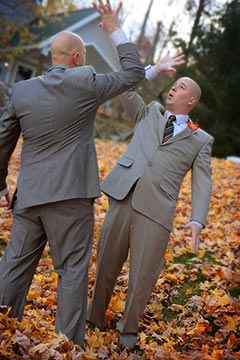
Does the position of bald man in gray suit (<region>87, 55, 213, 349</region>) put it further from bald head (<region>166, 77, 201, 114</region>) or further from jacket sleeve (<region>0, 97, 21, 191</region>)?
jacket sleeve (<region>0, 97, 21, 191</region>)

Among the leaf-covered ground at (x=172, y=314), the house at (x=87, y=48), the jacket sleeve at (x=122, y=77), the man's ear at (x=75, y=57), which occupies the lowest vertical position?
the leaf-covered ground at (x=172, y=314)

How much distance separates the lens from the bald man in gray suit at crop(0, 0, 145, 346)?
3109 mm

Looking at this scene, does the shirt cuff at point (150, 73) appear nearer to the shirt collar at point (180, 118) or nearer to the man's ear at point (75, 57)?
the shirt collar at point (180, 118)

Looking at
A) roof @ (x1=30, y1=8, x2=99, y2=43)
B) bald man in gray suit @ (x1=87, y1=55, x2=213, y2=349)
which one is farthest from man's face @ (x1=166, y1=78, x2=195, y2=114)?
roof @ (x1=30, y1=8, x2=99, y2=43)

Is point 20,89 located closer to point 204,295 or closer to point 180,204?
point 204,295

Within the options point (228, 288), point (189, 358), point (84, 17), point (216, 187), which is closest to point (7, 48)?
point (84, 17)

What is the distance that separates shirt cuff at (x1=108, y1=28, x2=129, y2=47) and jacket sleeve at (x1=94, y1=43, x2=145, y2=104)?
0.05m

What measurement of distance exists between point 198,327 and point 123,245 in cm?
114

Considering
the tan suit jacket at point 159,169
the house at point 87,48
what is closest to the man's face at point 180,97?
the tan suit jacket at point 159,169

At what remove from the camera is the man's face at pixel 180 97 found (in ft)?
12.6

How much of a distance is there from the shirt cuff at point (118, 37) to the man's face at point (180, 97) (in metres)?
0.72

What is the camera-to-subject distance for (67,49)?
3.19 m

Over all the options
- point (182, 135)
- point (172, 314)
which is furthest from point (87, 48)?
point (182, 135)

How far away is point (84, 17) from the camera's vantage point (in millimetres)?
23984
